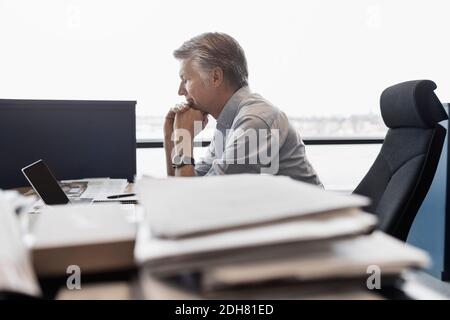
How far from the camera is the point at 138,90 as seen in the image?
108 inches

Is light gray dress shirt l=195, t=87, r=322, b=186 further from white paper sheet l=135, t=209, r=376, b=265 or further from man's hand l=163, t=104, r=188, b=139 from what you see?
white paper sheet l=135, t=209, r=376, b=265

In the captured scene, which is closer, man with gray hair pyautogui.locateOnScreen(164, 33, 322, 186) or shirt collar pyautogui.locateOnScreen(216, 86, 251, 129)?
man with gray hair pyautogui.locateOnScreen(164, 33, 322, 186)

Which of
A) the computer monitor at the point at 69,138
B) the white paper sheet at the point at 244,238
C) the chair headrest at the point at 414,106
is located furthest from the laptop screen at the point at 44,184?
the chair headrest at the point at 414,106

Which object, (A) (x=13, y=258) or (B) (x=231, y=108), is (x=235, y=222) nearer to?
(A) (x=13, y=258)

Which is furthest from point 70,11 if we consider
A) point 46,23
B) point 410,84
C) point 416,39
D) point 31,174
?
point 416,39

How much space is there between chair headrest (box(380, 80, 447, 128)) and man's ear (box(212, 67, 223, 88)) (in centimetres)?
60

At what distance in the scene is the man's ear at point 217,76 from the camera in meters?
1.63

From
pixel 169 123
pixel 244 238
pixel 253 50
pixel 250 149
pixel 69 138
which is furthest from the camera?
pixel 253 50

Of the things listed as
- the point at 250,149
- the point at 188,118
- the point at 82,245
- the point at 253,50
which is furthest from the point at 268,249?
the point at 253,50

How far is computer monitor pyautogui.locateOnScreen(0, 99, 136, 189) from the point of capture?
178 cm

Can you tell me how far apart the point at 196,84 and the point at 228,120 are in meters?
0.18

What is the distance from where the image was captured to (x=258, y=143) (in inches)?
55.1

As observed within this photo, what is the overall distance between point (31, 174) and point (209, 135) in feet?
5.75

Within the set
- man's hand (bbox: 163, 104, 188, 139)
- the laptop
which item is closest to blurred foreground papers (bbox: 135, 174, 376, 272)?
the laptop
